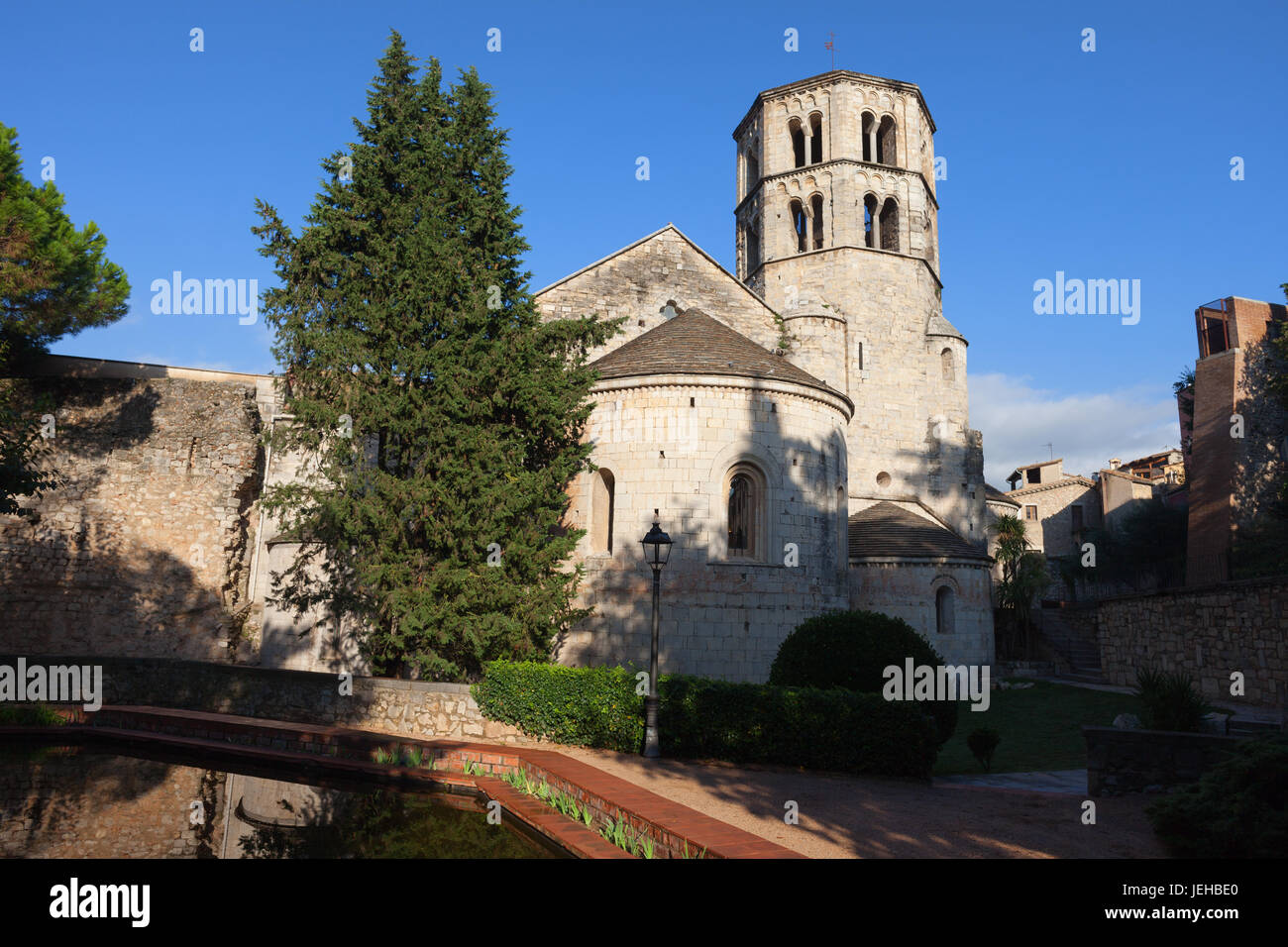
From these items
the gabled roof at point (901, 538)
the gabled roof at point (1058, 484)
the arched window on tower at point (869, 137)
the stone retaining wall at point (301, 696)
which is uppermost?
the arched window on tower at point (869, 137)

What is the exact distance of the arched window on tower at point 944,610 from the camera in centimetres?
2459

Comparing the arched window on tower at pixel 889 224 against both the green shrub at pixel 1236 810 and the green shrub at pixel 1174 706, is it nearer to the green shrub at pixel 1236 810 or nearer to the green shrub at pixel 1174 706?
the green shrub at pixel 1174 706

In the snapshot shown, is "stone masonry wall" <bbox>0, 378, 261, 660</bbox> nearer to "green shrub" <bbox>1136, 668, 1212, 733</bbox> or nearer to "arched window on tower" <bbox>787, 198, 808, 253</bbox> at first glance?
"arched window on tower" <bbox>787, 198, 808, 253</bbox>

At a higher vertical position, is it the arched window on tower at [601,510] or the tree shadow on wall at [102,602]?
the arched window on tower at [601,510]

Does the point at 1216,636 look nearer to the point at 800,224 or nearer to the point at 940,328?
the point at 940,328

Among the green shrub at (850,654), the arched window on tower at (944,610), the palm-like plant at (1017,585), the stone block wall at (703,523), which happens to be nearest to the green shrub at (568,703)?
the green shrub at (850,654)

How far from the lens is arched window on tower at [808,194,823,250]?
3050cm

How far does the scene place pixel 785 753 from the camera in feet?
39.6

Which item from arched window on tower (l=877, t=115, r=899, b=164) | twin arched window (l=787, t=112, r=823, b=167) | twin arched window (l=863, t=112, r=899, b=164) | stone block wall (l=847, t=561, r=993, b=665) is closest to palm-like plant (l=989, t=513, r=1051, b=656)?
stone block wall (l=847, t=561, r=993, b=665)

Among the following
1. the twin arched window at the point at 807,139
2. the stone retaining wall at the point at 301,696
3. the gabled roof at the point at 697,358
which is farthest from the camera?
the twin arched window at the point at 807,139

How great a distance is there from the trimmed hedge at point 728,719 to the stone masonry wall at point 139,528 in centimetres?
1471
